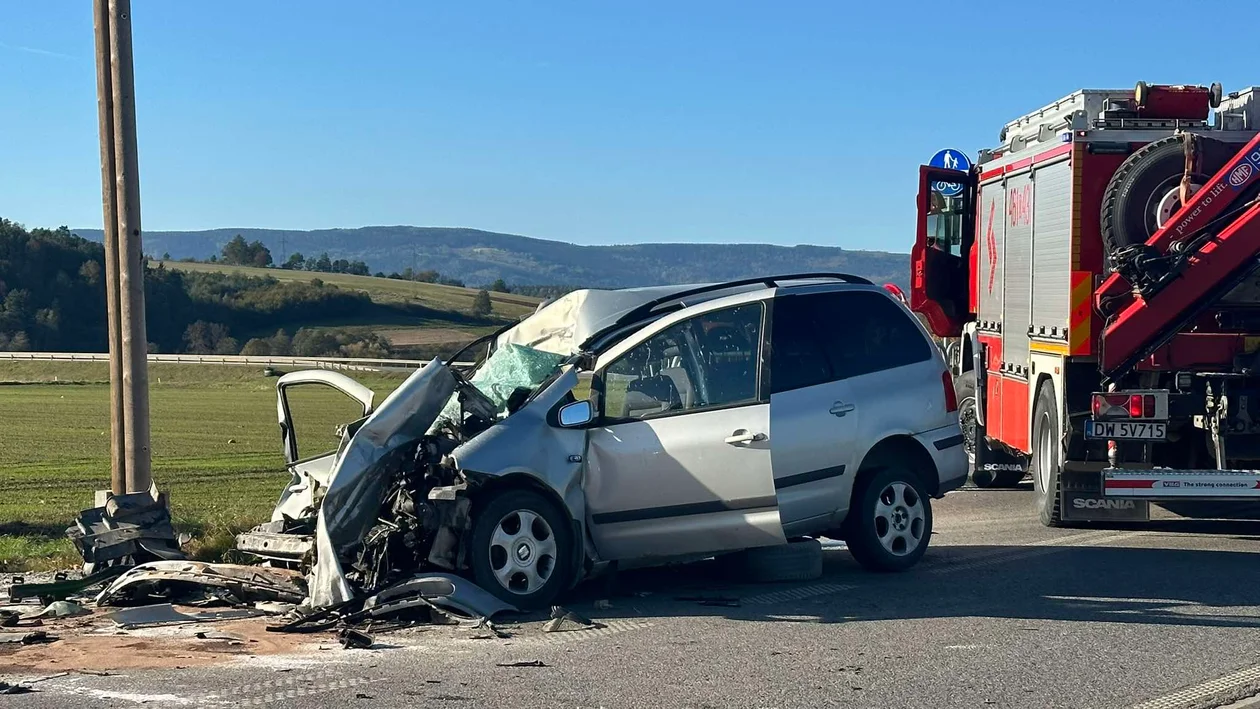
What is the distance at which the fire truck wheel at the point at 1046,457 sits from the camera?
39.0 feet

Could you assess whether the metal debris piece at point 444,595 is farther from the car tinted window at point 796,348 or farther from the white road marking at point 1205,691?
the white road marking at point 1205,691

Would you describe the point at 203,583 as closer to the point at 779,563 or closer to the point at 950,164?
the point at 779,563

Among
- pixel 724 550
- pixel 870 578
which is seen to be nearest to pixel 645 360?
pixel 724 550

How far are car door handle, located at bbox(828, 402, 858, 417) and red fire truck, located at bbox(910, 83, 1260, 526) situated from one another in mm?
2665

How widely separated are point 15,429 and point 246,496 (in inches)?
932

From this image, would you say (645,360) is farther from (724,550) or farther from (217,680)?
(217,680)

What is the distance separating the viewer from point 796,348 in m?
9.33

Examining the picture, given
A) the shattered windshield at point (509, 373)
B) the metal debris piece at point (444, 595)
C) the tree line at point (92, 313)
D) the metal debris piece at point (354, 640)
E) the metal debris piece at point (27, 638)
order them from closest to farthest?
the metal debris piece at point (354, 640), the metal debris piece at point (27, 638), the metal debris piece at point (444, 595), the shattered windshield at point (509, 373), the tree line at point (92, 313)

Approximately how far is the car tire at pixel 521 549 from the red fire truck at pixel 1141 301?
463 centimetres

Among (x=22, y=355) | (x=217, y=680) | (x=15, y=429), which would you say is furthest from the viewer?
(x=22, y=355)

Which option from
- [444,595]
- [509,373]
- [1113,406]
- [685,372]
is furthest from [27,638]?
[1113,406]

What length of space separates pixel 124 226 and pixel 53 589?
2.79 metres

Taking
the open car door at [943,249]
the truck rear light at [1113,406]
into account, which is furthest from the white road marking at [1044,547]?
the open car door at [943,249]

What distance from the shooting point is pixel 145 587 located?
884cm
